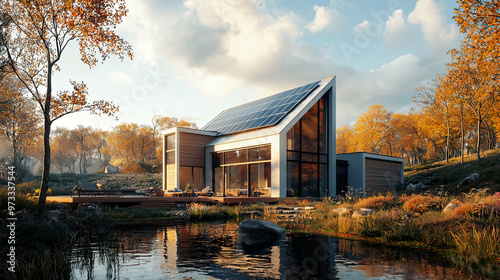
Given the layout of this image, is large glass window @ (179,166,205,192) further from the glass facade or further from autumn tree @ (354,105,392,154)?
→ autumn tree @ (354,105,392,154)

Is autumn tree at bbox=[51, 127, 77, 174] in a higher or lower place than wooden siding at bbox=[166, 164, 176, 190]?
higher

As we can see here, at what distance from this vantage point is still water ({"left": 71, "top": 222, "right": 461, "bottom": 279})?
20.1ft

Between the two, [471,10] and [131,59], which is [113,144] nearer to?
[131,59]

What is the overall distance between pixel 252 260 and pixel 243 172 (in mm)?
16670

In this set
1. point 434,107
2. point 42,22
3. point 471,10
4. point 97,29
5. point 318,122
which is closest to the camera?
point 471,10

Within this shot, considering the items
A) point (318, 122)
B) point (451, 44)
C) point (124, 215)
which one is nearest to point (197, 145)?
point (318, 122)

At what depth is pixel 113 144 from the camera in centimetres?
5778

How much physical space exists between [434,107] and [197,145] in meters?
26.0

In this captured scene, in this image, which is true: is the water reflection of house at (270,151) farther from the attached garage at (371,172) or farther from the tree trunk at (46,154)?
the tree trunk at (46,154)

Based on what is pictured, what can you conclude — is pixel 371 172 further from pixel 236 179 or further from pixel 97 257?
pixel 97 257

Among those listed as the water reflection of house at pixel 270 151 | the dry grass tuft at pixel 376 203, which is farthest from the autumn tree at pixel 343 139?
the dry grass tuft at pixel 376 203

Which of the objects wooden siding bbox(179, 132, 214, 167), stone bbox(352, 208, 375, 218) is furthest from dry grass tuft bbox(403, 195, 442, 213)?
wooden siding bbox(179, 132, 214, 167)

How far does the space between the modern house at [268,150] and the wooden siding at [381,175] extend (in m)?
4.43

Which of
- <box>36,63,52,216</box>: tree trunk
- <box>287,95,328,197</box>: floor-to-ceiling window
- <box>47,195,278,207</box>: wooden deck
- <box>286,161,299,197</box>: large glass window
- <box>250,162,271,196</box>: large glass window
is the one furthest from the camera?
<box>250,162,271,196</box>: large glass window
